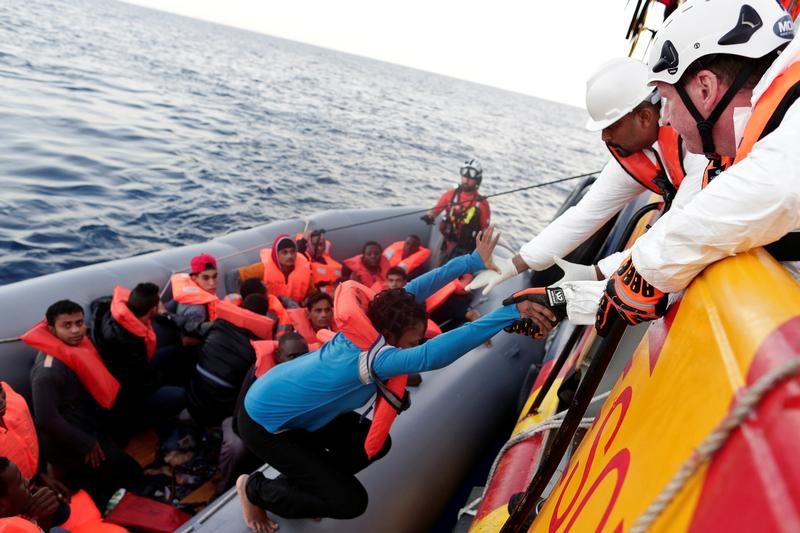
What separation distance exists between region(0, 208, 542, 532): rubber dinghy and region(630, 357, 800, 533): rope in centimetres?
199

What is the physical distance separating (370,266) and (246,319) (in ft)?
6.99

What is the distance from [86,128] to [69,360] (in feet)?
35.4

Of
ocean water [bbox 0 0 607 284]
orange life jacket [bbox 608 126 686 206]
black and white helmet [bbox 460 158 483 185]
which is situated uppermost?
orange life jacket [bbox 608 126 686 206]

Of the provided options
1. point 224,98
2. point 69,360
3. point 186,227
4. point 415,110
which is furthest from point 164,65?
point 69,360

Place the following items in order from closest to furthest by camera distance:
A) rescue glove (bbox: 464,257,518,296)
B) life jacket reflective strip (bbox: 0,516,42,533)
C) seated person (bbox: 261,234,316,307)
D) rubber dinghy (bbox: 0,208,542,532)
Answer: life jacket reflective strip (bbox: 0,516,42,533)
rescue glove (bbox: 464,257,518,296)
rubber dinghy (bbox: 0,208,542,532)
seated person (bbox: 261,234,316,307)

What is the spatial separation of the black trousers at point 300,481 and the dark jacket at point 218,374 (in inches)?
35.0

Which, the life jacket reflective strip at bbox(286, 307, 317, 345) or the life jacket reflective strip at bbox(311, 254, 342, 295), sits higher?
the life jacket reflective strip at bbox(286, 307, 317, 345)

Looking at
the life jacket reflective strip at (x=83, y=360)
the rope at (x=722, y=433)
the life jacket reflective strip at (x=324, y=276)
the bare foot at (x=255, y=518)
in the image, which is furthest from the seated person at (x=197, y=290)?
the rope at (x=722, y=433)

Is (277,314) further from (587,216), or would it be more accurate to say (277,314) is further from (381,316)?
(587,216)

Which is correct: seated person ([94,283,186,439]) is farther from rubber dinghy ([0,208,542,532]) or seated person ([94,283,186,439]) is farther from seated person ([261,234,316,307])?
seated person ([261,234,316,307])

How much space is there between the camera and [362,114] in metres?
23.1

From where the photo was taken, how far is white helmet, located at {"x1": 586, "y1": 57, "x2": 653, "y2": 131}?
1.89 meters

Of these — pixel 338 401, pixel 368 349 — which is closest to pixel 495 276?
pixel 368 349

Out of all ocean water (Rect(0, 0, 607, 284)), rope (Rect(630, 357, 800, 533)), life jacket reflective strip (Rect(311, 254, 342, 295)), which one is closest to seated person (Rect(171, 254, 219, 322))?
life jacket reflective strip (Rect(311, 254, 342, 295))
